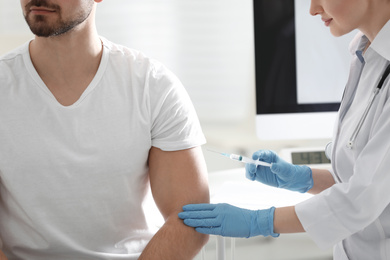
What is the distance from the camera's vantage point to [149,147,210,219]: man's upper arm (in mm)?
1375

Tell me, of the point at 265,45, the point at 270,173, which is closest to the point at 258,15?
the point at 265,45

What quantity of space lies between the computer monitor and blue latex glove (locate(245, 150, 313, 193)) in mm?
257

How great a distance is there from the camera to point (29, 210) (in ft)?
4.41

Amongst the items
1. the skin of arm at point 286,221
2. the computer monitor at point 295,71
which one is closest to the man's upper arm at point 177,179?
the skin of arm at point 286,221

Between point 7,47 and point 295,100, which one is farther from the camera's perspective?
point 7,47

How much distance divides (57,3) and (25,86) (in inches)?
9.4

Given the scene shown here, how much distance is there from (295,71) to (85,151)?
0.92 meters

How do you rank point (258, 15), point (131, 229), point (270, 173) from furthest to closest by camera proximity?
point (258, 15), point (270, 173), point (131, 229)

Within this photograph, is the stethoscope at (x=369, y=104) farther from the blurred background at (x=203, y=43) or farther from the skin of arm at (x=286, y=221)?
the blurred background at (x=203, y=43)

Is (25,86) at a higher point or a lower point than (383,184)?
higher

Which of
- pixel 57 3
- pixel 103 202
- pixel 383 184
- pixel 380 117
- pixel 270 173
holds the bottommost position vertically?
pixel 270 173

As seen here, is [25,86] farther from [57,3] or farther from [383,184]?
[383,184]

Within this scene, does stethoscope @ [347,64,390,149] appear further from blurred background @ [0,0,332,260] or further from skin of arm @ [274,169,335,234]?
blurred background @ [0,0,332,260]

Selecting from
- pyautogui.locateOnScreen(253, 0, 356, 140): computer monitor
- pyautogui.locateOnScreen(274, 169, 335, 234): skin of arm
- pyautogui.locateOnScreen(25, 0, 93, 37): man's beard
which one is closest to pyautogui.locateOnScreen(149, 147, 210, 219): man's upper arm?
pyautogui.locateOnScreen(274, 169, 335, 234): skin of arm
